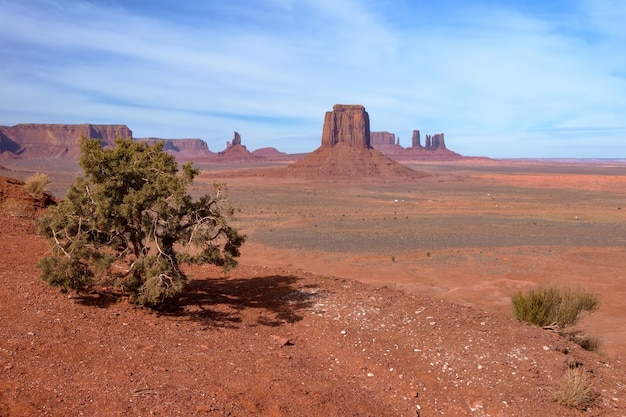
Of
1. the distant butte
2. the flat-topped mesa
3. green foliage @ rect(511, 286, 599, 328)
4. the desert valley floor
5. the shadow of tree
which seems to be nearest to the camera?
the desert valley floor

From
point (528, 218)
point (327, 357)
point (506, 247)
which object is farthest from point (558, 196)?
point (327, 357)

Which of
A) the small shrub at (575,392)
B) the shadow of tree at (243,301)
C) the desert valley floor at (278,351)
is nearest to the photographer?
the desert valley floor at (278,351)

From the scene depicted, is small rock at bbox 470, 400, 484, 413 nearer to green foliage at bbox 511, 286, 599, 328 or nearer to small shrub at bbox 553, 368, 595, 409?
small shrub at bbox 553, 368, 595, 409

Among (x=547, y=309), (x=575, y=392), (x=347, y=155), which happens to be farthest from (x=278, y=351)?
(x=347, y=155)

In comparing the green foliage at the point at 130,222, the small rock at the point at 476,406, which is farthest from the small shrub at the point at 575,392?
the green foliage at the point at 130,222

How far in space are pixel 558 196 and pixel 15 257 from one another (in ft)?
234

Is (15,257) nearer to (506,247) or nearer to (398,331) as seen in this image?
(398,331)

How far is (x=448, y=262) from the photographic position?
24.4 m

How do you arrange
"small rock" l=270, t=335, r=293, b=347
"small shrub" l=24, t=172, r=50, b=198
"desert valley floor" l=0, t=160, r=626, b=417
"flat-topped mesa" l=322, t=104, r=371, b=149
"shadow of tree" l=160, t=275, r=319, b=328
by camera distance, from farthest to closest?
"flat-topped mesa" l=322, t=104, r=371, b=149 → "small shrub" l=24, t=172, r=50, b=198 → "shadow of tree" l=160, t=275, r=319, b=328 → "small rock" l=270, t=335, r=293, b=347 → "desert valley floor" l=0, t=160, r=626, b=417

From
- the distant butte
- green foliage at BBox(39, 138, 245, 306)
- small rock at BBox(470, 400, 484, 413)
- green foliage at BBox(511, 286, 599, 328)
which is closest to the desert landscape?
small rock at BBox(470, 400, 484, 413)

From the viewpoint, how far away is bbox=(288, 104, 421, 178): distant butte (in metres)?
116

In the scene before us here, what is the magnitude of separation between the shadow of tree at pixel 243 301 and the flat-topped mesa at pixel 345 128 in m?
130

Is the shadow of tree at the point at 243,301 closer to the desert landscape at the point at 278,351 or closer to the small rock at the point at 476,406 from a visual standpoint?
the desert landscape at the point at 278,351

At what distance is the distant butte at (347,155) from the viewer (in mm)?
115812
